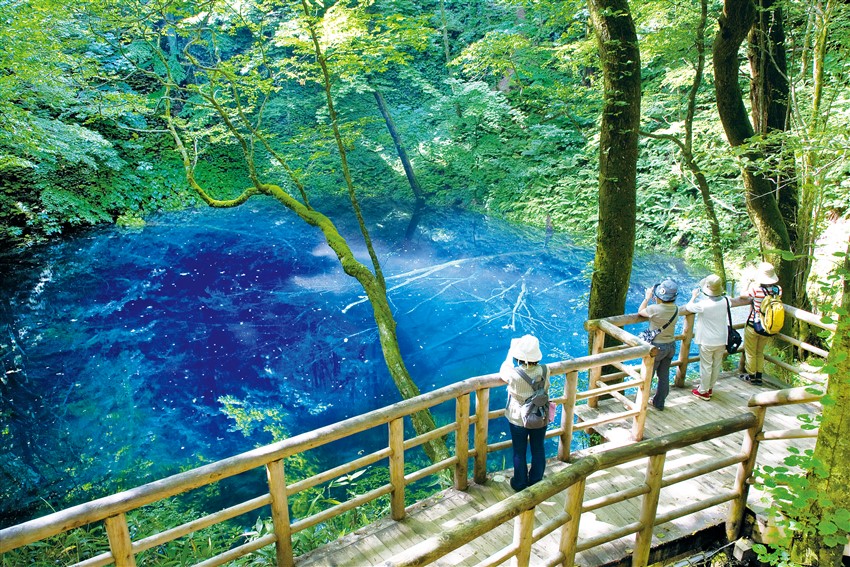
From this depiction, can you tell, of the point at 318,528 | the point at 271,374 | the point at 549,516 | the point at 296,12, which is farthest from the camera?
the point at 271,374

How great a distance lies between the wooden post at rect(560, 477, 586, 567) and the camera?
9.79 feet

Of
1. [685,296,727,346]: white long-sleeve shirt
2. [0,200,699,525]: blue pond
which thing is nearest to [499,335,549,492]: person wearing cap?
[685,296,727,346]: white long-sleeve shirt

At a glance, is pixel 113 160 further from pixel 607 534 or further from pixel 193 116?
pixel 607 534

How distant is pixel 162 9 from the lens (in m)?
7.92

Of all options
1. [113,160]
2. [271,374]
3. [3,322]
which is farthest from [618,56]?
[113,160]

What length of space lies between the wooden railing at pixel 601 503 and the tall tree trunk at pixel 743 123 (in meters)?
3.77

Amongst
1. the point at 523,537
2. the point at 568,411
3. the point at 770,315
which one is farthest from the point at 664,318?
the point at 523,537

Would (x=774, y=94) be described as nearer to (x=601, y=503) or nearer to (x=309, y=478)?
(x=601, y=503)

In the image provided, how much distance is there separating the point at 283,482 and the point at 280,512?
202mm

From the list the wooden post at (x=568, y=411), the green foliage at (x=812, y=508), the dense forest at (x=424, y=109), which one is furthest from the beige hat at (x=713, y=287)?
the green foliage at (x=812, y=508)

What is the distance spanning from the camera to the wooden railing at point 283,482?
8.87ft

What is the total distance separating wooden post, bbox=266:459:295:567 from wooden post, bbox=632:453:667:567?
237cm

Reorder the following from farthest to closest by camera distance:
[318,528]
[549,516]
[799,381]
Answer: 1. [799,381]
2. [318,528]
3. [549,516]

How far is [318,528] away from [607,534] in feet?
13.4
